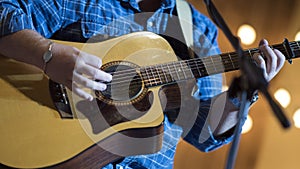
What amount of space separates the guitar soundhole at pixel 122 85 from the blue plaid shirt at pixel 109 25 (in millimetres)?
105

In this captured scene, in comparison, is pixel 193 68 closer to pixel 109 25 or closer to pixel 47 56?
pixel 109 25

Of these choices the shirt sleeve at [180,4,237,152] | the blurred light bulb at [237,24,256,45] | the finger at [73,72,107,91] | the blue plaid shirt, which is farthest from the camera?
the blurred light bulb at [237,24,256,45]

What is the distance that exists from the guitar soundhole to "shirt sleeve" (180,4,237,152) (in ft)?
0.68

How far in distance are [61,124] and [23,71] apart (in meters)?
0.16

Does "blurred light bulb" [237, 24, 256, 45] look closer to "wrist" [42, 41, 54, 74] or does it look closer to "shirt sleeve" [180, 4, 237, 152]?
"shirt sleeve" [180, 4, 237, 152]

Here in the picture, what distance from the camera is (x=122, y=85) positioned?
103 centimetres

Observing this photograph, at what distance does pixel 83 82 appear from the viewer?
935mm

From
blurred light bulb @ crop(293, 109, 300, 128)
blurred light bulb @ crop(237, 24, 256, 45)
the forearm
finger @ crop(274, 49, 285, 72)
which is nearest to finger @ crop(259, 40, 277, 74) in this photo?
finger @ crop(274, 49, 285, 72)

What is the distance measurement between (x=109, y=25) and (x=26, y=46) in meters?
0.23

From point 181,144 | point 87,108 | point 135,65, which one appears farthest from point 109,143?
point 181,144

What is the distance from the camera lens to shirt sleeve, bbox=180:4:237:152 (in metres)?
1.18

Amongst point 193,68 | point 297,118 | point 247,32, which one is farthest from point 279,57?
point 297,118

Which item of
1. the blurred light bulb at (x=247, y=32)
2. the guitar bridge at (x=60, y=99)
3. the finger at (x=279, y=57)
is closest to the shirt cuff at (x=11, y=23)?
the guitar bridge at (x=60, y=99)

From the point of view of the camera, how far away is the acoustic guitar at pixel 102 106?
94 centimetres
